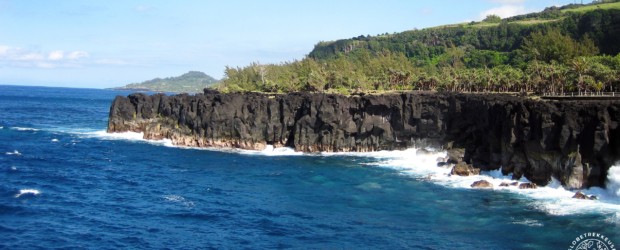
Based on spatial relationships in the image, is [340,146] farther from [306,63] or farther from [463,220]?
[306,63]

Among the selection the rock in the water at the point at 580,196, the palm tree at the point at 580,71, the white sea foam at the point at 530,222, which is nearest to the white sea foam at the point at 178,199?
the white sea foam at the point at 530,222

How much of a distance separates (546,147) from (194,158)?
52.5 m

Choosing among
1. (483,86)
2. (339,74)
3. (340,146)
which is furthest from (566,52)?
(340,146)

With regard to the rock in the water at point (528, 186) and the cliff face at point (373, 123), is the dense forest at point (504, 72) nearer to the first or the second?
the cliff face at point (373, 123)

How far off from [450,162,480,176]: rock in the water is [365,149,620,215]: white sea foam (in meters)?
0.85

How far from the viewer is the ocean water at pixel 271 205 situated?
48094mm

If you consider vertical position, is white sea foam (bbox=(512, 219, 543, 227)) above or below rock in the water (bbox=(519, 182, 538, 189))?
below

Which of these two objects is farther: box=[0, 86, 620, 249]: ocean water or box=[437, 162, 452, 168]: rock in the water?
box=[437, 162, 452, 168]: rock in the water

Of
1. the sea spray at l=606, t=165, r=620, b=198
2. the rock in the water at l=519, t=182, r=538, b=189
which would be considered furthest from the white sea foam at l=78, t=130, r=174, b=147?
the sea spray at l=606, t=165, r=620, b=198

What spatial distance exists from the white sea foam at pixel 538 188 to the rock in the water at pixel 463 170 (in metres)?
0.85

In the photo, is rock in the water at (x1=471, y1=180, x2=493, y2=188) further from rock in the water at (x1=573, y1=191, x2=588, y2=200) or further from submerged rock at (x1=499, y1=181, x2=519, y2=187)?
rock in the water at (x1=573, y1=191, x2=588, y2=200)

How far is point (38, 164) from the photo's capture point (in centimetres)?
8069

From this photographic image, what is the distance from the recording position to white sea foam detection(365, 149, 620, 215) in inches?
2285

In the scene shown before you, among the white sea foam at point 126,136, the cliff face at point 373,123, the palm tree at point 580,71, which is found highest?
the palm tree at point 580,71
